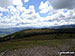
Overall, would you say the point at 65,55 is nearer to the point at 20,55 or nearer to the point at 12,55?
the point at 20,55

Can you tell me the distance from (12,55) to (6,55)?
3.07 metres

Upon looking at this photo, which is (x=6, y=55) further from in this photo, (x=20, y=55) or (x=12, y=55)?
(x=20, y=55)

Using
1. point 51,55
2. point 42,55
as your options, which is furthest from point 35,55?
point 51,55

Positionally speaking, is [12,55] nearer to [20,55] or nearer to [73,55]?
[20,55]

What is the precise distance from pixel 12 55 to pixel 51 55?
51.1 ft

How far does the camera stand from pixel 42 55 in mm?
45781

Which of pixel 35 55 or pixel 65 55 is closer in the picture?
pixel 65 55

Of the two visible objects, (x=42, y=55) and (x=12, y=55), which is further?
(x=12, y=55)

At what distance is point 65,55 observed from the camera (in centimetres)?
3934

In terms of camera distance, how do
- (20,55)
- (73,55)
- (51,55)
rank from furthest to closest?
(20,55), (51,55), (73,55)

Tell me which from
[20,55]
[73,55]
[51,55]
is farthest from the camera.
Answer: [20,55]

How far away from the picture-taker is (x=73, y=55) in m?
37.6

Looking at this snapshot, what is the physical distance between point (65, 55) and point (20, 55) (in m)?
18.1

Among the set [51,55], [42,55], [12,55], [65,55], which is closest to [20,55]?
[12,55]
